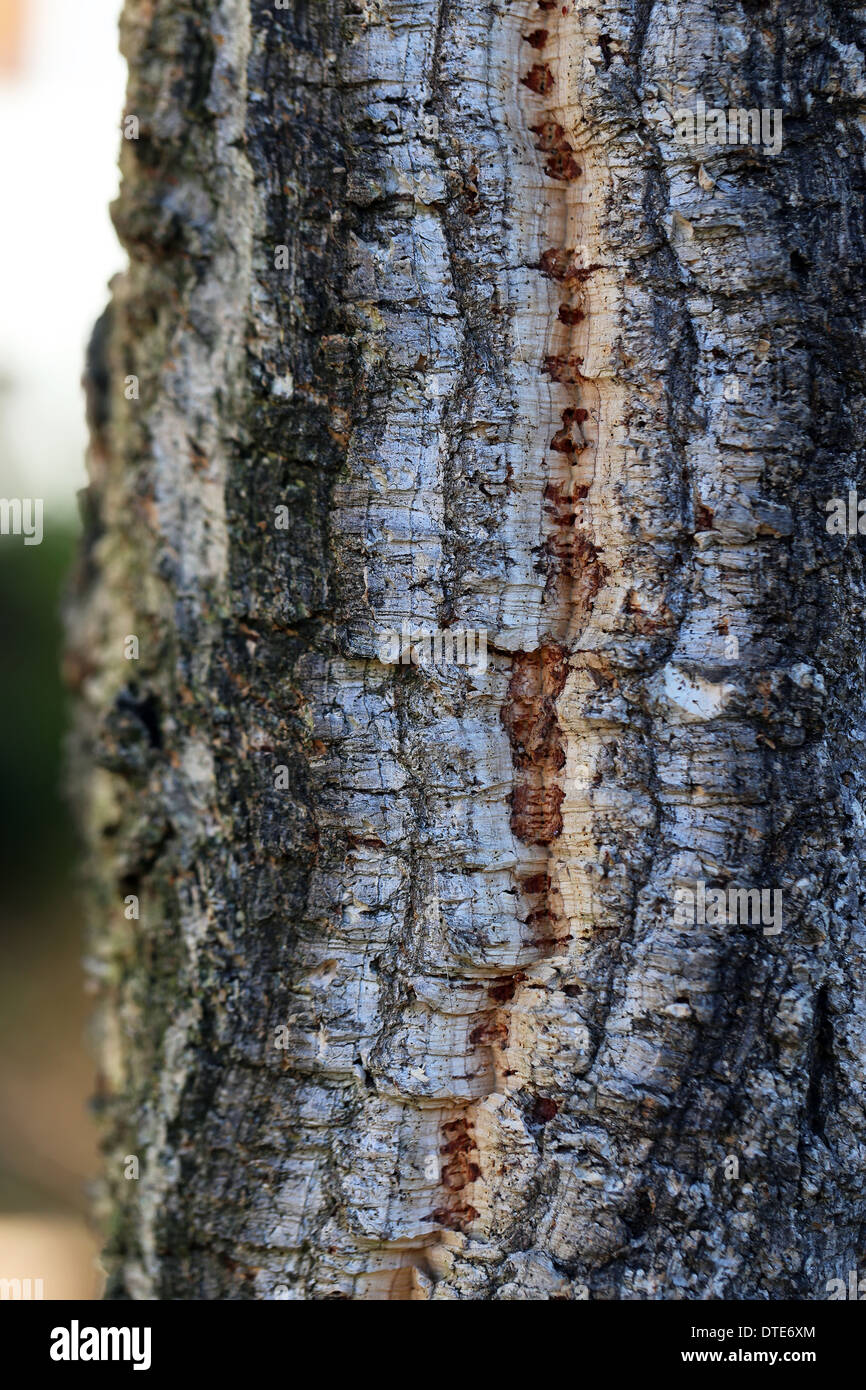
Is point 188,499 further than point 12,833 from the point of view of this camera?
No

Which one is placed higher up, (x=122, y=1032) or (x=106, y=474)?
(x=106, y=474)

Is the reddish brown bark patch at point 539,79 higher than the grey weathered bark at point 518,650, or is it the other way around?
the reddish brown bark patch at point 539,79

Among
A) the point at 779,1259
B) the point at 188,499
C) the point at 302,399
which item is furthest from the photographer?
the point at 188,499

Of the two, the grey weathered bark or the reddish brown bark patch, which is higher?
the reddish brown bark patch

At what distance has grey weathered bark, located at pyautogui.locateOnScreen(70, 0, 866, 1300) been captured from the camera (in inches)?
54.5

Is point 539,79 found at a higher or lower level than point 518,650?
higher

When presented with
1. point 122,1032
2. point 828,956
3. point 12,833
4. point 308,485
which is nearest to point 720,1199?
point 828,956

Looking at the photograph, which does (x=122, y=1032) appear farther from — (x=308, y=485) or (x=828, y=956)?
(x=828, y=956)

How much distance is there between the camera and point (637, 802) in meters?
1.41

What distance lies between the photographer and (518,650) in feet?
4.82

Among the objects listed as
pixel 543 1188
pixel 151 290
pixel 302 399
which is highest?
pixel 151 290

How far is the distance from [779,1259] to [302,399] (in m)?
1.44

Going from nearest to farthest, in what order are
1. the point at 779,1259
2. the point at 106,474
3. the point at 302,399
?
the point at 779,1259 → the point at 302,399 → the point at 106,474

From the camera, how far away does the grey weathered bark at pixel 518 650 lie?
1384mm
